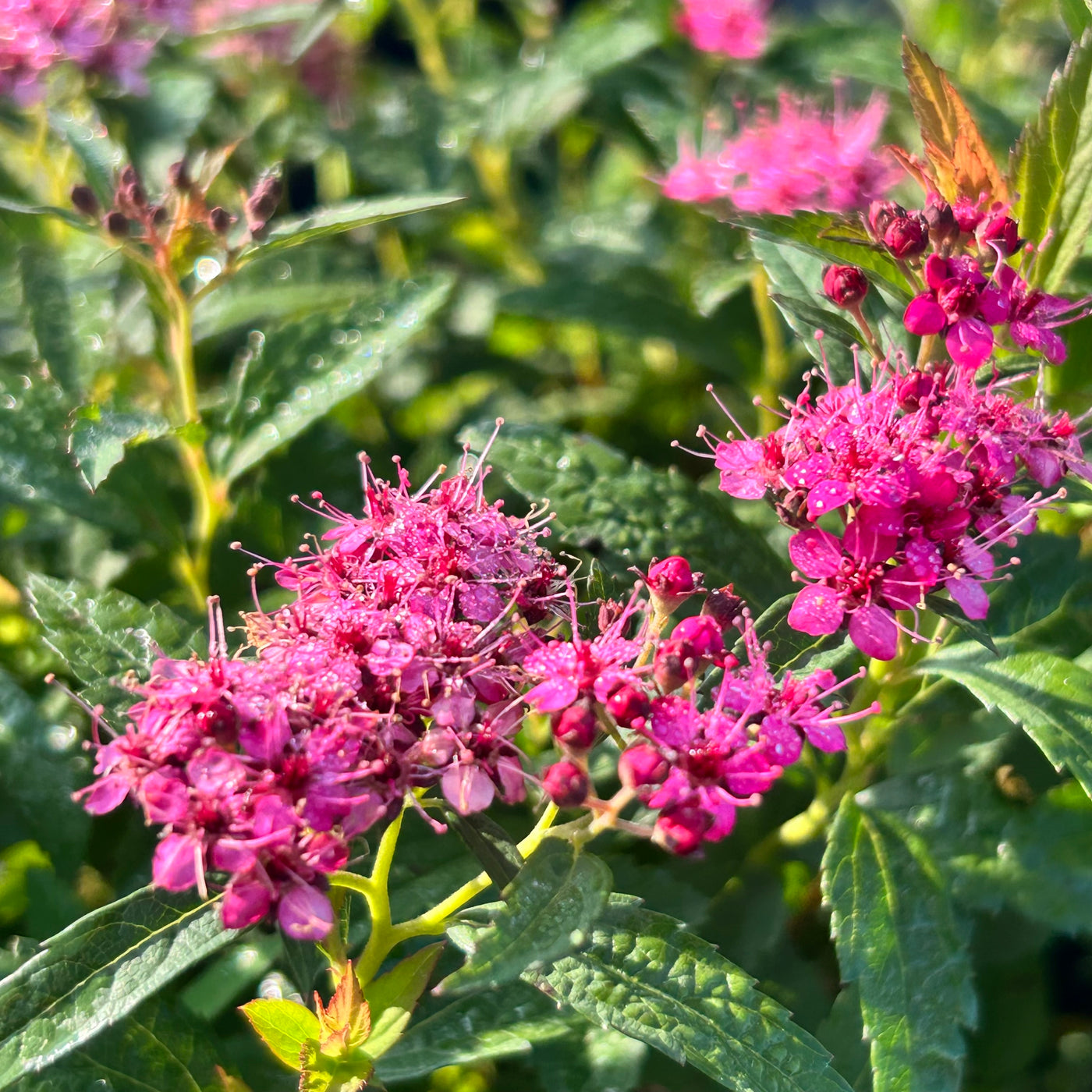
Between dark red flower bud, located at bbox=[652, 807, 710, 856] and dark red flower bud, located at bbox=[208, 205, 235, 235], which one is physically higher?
dark red flower bud, located at bbox=[208, 205, 235, 235]

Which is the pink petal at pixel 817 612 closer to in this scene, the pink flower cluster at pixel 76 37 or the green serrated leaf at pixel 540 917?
the green serrated leaf at pixel 540 917

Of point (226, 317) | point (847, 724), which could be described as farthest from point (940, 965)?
point (226, 317)

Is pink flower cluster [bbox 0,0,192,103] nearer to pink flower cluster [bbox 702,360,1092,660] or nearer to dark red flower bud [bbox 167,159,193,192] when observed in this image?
dark red flower bud [bbox 167,159,193,192]

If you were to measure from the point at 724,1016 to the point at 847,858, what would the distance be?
1.19ft

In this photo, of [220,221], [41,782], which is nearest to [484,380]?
[220,221]

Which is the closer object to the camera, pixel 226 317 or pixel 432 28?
pixel 226 317

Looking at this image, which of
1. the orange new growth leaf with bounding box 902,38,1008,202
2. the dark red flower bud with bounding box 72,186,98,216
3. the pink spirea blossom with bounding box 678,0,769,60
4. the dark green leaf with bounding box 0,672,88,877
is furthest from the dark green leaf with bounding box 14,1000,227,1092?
the pink spirea blossom with bounding box 678,0,769,60

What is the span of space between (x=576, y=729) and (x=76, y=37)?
175 cm

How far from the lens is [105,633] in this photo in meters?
1.29

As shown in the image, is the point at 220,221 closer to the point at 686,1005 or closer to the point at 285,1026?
the point at 285,1026

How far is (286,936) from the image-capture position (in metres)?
1.04

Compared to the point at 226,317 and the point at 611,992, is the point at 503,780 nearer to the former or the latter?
the point at 611,992

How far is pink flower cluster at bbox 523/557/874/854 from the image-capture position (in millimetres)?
948

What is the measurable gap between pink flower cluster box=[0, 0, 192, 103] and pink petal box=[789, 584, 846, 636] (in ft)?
5.54
